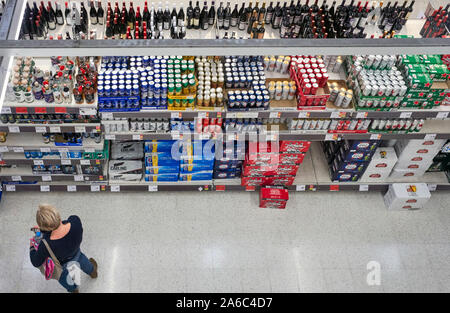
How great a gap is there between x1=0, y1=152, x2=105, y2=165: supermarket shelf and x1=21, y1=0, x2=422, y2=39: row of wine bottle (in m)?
1.38

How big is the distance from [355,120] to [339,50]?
107 inches

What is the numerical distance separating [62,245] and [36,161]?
4.79ft

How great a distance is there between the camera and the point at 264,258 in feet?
18.3

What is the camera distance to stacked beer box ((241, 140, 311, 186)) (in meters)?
5.48

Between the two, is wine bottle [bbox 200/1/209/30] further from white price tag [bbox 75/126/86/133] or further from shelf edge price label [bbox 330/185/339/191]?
shelf edge price label [bbox 330/185/339/191]

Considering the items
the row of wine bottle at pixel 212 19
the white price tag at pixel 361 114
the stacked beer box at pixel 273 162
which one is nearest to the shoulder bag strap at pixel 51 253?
the row of wine bottle at pixel 212 19

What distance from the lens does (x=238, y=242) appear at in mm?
5699

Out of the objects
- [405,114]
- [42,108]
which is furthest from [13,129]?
[405,114]

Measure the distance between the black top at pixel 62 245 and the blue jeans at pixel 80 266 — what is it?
0.66 ft

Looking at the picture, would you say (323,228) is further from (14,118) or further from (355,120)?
(14,118)

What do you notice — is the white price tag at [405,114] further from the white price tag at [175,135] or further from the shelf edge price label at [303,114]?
the white price tag at [175,135]

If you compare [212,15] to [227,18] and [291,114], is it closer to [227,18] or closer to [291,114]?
[227,18]

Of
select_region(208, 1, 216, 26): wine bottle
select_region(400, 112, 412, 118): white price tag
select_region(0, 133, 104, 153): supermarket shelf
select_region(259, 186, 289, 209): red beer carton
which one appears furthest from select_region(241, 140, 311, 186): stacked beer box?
select_region(0, 133, 104, 153): supermarket shelf
